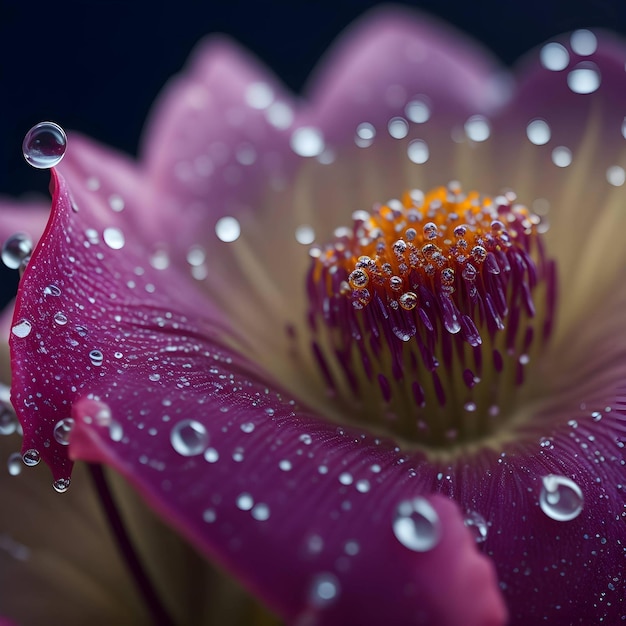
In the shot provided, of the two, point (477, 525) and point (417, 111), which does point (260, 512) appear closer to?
point (477, 525)

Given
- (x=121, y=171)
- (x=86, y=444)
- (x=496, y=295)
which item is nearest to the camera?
(x=86, y=444)

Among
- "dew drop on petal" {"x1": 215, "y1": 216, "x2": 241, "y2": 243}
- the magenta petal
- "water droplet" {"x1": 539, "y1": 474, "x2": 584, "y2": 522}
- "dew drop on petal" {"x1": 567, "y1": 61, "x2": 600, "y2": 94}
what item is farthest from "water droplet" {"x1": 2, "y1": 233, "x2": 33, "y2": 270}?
"dew drop on petal" {"x1": 567, "y1": 61, "x2": 600, "y2": 94}

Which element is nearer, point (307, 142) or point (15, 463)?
point (15, 463)

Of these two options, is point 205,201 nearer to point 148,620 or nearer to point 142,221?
point 142,221

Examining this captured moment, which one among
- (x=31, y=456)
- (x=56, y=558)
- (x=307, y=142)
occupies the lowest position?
(x=56, y=558)

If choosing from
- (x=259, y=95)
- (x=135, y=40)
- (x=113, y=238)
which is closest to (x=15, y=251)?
(x=113, y=238)

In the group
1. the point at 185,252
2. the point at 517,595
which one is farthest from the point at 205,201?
the point at 517,595
